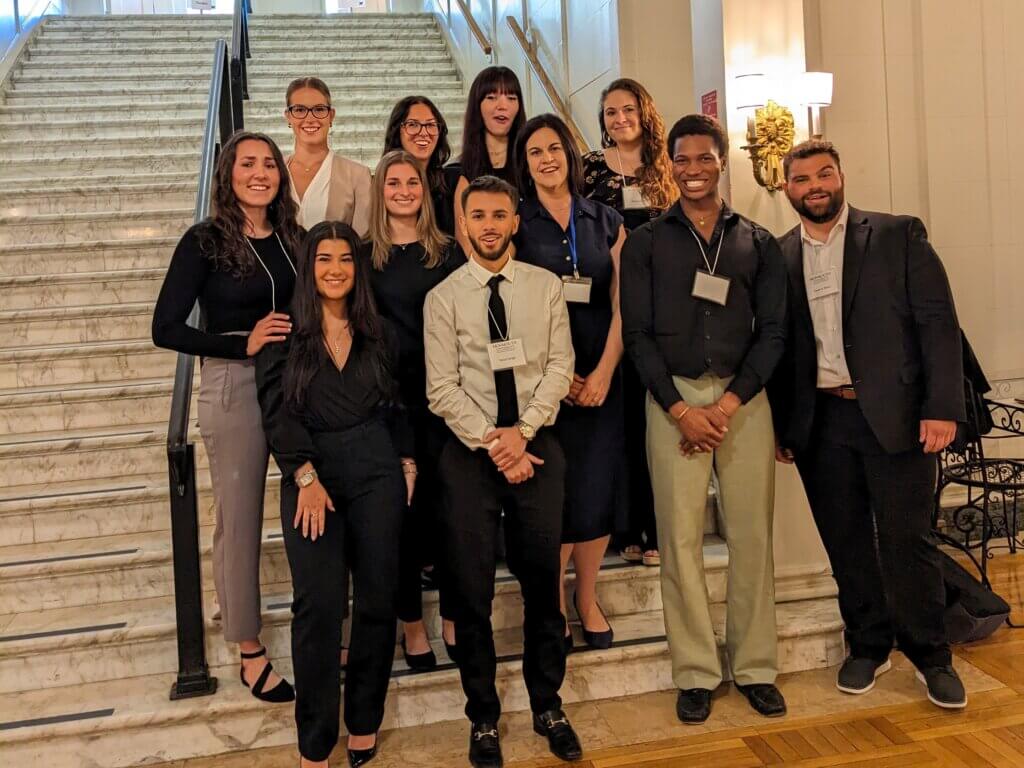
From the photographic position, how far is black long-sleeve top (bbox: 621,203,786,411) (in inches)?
97.2

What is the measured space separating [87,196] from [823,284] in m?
4.15

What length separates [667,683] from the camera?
2.77m

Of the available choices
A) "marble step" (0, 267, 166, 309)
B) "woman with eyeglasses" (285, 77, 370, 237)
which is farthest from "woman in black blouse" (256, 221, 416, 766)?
"marble step" (0, 267, 166, 309)

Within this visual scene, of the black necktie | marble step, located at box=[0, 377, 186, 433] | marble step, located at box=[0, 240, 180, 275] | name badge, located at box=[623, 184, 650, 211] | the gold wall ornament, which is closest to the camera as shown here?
the black necktie

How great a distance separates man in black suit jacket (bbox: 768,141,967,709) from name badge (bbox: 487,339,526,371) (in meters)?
0.94

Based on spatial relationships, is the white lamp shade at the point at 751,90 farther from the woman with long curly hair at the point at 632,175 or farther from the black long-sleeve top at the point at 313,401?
the black long-sleeve top at the point at 313,401

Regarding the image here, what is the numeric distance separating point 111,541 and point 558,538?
1.85 meters

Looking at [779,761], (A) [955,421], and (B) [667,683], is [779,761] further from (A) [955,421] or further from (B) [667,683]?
(A) [955,421]

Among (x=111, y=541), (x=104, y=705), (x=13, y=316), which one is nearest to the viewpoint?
(x=104, y=705)

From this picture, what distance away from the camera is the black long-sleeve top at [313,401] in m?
2.21

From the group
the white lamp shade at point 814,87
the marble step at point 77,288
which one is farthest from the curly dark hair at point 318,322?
the marble step at point 77,288

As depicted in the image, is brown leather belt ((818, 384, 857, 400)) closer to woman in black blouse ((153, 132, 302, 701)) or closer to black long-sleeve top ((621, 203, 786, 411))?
black long-sleeve top ((621, 203, 786, 411))

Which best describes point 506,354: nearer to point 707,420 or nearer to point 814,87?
point 707,420

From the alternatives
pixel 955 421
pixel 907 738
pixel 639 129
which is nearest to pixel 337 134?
pixel 639 129
